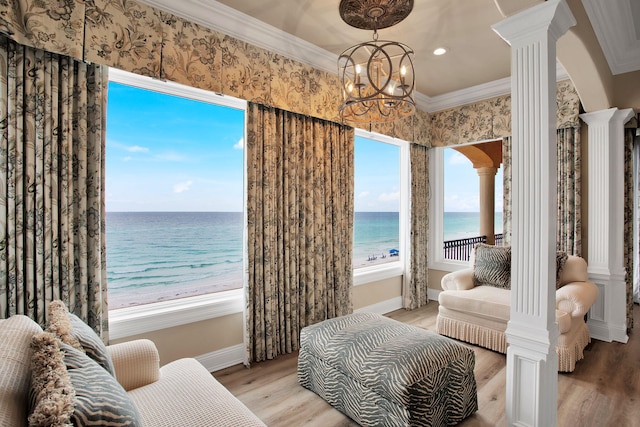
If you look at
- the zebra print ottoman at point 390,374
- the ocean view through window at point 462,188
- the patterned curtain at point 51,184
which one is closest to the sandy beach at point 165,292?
the patterned curtain at point 51,184

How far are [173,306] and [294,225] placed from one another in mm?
1221

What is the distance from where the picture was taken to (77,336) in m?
1.30

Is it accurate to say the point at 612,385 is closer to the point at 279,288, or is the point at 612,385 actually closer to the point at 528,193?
the point at 528,193

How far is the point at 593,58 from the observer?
270 centimetres

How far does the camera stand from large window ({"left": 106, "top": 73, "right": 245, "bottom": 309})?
2.56 meters

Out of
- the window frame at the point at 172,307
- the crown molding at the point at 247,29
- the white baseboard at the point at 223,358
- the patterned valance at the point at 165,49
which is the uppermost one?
the crown molding at the point at 247,29

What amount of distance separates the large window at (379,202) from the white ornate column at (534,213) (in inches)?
106

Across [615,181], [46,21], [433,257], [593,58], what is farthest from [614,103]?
[46,21]

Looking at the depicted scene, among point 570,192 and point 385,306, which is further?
Answer: point 385,306

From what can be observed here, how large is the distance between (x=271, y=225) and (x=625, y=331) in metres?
3.64

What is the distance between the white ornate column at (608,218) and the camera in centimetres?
334

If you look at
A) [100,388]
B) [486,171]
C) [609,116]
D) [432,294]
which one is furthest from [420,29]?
[486,171]

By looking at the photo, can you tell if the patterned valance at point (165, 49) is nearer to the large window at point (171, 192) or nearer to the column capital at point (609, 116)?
the large window at point (171, 192)

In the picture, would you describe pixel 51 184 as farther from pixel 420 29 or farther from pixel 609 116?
pixel 609 116
